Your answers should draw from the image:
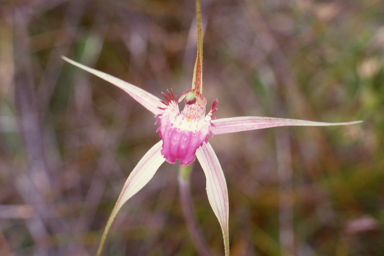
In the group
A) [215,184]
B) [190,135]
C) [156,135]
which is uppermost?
[156,135]

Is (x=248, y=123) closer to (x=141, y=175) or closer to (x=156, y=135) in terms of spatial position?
(x=141, y=175)

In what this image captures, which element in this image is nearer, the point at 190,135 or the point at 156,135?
the point at 190,135

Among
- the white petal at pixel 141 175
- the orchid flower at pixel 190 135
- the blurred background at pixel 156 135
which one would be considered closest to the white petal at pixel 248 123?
the orchid flower at pixel 190 135

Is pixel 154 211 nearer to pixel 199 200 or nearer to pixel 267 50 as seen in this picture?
pixel 199 200

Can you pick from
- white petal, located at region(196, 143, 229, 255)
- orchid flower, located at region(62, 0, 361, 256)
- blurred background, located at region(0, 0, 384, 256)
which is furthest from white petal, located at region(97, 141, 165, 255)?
blurred background, located at region(0, 0, 384, 256)

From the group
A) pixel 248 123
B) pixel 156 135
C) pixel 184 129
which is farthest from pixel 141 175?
pixel 156 135

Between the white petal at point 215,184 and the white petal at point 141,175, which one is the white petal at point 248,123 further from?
the white petal at point 141,175
